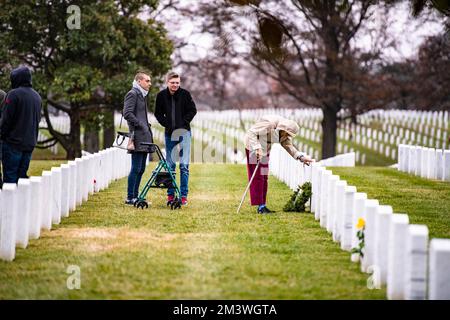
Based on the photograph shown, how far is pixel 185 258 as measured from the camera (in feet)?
28.1

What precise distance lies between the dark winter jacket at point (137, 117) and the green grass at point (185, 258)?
991 millimetres

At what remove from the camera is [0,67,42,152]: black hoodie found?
11547 mm

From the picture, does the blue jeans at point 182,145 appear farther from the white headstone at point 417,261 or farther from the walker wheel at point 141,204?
the white headstone at point 417,261

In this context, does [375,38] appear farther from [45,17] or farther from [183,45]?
[45,17]

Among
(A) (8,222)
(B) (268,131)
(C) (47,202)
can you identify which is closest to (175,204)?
(B) (268,131)

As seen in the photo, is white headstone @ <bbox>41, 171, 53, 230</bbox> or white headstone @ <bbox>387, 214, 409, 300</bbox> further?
white headstone @ <bbox>41, 171, 53, 230</bbox>

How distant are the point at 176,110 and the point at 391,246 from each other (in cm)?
644

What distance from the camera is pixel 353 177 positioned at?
19.8 meters

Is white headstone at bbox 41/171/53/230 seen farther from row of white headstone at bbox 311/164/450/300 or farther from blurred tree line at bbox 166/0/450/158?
blurred tree line at bbox 166/0/450/158

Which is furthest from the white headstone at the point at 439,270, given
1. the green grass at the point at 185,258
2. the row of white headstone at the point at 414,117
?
the row of white headstone at the point at 414,117

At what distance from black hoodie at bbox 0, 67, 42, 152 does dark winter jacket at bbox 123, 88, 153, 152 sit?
1.36 m

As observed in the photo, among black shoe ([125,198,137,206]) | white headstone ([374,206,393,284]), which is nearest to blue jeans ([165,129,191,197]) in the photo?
black shoe ([125,198,137,206])

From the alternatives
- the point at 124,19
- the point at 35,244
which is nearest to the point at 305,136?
the point at 124,19

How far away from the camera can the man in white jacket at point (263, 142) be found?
12164mm
